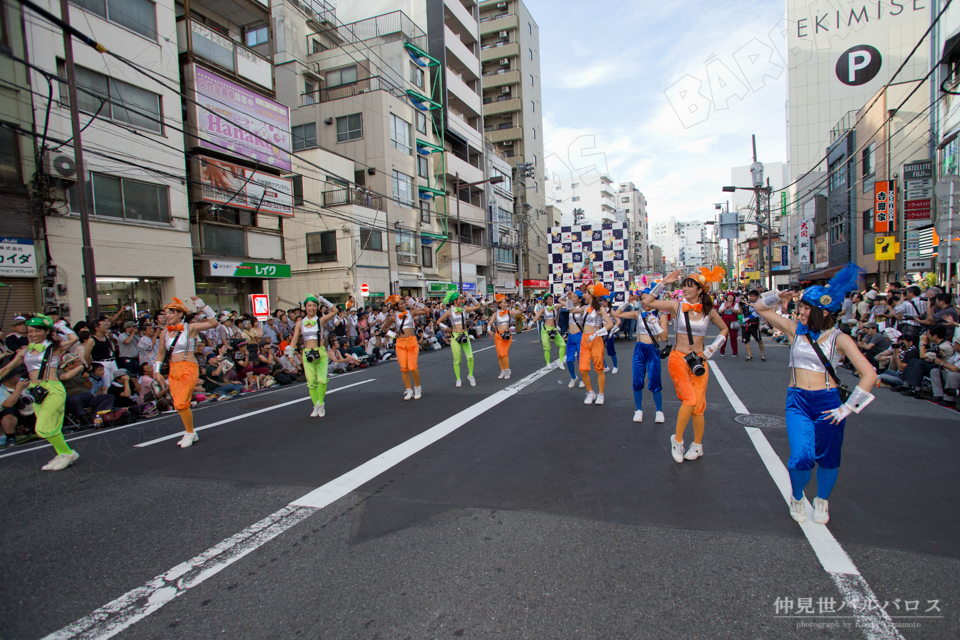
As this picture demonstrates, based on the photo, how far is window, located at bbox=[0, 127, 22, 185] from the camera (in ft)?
44.5

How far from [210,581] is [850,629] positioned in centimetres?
355

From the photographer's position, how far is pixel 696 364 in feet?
15.9

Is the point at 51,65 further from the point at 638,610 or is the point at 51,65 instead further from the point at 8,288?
the point at 638,610

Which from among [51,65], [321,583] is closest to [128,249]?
[51,65]

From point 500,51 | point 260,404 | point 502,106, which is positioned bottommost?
point 260,404

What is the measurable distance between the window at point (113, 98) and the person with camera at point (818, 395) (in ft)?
56.3

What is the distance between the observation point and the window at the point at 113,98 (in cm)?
1512

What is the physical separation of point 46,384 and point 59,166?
1219 centimetres

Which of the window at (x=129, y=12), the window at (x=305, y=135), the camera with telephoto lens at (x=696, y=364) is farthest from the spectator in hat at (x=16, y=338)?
the window at (x=305, y=135)

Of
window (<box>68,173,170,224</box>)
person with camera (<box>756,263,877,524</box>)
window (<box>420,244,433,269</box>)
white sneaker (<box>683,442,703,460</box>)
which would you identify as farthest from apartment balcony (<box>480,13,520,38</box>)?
person with camera (<box>756,263,877,524</box>)

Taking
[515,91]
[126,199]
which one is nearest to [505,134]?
[515,91]

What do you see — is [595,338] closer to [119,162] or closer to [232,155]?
[119,162]

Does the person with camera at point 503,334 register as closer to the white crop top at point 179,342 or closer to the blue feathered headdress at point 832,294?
the white crop top at point 179,342

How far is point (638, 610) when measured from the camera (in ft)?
8.80
